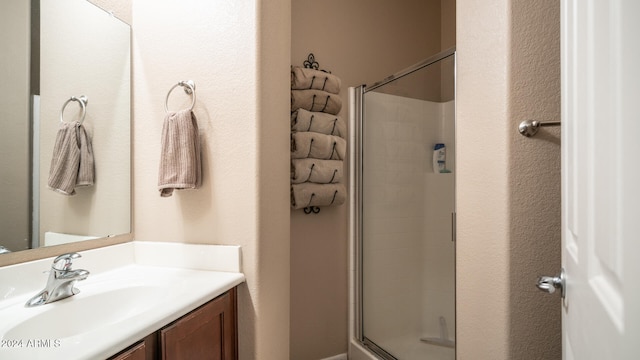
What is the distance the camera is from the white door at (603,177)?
0.32 m

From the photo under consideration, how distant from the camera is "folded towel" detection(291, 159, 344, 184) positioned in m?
1.66

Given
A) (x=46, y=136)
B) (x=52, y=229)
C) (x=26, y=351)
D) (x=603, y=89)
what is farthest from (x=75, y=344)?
(x=603, y=89)

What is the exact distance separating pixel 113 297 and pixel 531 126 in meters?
1.46

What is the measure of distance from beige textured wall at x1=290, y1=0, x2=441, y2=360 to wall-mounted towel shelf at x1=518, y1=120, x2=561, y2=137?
117cm

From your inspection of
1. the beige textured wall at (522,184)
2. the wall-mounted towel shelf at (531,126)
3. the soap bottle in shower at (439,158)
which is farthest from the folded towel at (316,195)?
the wall-mounted towel shelf at (531,126)

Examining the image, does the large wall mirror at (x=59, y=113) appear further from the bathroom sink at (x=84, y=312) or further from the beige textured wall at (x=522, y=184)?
the beige textured wall at (x=522, y=184)

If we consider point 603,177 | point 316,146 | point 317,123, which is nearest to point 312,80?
point 317,123

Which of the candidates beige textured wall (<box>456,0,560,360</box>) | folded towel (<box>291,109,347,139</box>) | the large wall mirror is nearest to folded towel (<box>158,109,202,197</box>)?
the large wall mirror

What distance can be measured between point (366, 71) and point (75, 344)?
1999mm

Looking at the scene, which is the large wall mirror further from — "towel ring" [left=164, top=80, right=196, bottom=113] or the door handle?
the door handle

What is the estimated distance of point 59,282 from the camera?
859 millimetres

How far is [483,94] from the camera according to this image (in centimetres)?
109

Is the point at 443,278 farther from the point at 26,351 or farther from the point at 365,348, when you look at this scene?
the point at 26,351

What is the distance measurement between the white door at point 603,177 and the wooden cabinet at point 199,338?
85 cm
